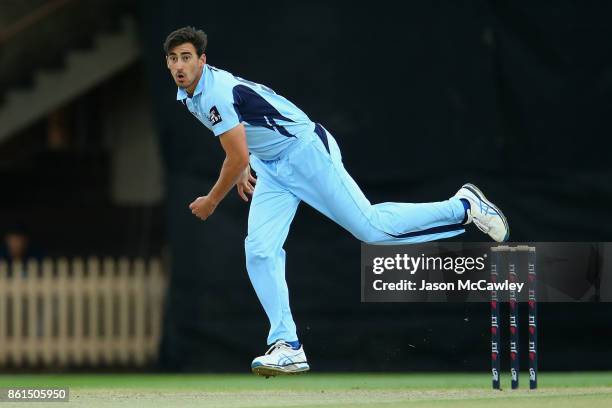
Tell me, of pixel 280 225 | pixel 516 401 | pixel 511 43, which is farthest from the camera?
pixel 511 43

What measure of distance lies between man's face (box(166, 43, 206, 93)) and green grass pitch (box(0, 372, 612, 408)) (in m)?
1.58

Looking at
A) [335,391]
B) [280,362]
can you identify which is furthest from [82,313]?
[280,362]

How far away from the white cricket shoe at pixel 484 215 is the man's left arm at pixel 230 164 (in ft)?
4.47

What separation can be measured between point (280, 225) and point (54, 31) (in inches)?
237

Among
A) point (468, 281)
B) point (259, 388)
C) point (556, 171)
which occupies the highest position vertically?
point (556, 171)

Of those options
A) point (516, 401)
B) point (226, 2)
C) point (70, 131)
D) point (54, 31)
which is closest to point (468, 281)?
point (516, 401)

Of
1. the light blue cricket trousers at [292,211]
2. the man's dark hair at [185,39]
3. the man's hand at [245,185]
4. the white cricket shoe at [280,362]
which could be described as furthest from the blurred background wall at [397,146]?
the man's dark hair at [185,39]

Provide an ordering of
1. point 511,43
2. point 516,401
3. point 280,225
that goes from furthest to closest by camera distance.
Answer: point 511,43, point 280,225, point 516,401

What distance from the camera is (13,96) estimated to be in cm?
1291

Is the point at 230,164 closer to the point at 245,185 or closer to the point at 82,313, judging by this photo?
the point at 245,185

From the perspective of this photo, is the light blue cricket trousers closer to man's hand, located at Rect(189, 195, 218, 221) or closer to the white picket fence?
man's hand, located at Rect(189, 195, 218, 221)

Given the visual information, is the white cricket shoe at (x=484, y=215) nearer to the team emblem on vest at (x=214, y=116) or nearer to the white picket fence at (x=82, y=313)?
the team emblem on vest at (x=214, y=116)

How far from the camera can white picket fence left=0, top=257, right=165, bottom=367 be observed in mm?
11344

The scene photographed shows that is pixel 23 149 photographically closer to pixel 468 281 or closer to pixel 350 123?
pixel 350 123
